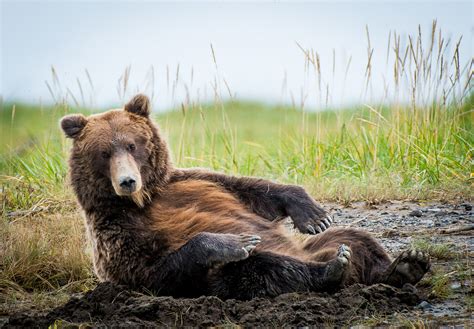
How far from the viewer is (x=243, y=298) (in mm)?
4945

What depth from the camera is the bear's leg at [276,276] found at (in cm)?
487

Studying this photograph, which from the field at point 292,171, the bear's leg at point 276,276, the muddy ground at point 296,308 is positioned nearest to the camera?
the muddy ground at point 296,308

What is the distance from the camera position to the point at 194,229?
539 cm

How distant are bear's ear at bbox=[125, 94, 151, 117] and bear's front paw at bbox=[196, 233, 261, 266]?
1.40 metres

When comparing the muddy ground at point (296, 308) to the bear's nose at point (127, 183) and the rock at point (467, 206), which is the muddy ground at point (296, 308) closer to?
the bear's nose at point (127, 183)

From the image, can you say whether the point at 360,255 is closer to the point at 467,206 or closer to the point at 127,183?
the point at 127,183

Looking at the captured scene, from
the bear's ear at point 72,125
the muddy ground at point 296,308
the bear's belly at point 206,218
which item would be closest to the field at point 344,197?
the muddy ground at point 296,308

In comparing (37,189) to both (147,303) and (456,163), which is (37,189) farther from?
(456,163)

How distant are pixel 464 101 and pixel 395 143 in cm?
108

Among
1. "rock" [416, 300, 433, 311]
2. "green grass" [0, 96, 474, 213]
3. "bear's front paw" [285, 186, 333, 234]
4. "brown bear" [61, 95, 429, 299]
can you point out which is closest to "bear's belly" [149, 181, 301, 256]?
"brown bear" [61, 95, 429, 299]

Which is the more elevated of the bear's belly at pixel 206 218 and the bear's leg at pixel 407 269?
the bear's belly at pixel 206 218

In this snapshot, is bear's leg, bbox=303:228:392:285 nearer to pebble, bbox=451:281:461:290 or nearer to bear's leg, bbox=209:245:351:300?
bear's leg, bbox=209:245:351:300

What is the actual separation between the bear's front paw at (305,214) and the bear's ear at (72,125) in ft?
5.61

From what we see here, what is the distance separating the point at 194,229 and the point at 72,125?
127cm
